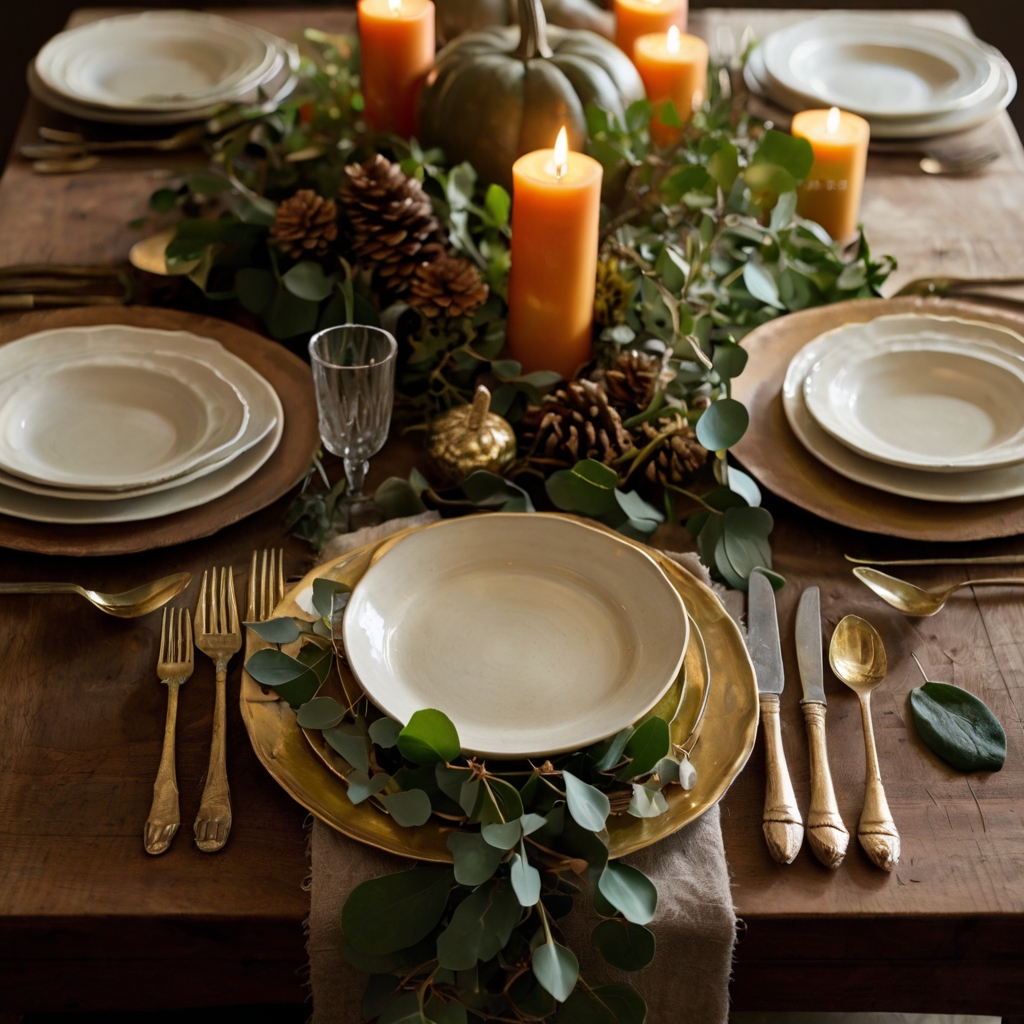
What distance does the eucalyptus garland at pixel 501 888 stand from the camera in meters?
0.55

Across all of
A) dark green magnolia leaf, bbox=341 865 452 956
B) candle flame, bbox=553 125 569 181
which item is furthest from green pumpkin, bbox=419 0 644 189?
dark green magnolia leaf, bbox=341 865 452 956

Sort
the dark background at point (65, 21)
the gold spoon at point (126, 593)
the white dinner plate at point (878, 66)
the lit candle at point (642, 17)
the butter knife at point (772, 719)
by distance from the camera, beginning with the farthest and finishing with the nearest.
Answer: the dark background at point (65, 21) → the white dinner plate at point (878, 66) → the lit candle at point (642, 17) → the gold spoon at point (126, 593) → the butter knife at point (772, 719)

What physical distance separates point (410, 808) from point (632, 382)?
438 mm

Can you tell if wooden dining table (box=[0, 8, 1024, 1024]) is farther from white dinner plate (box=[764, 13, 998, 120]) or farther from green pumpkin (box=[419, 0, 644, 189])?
white dinner plate (box=[764, 13, 998, 120])

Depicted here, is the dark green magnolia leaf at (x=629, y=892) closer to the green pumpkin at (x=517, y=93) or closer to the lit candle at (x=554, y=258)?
the lit candle at (x=554, y=258)

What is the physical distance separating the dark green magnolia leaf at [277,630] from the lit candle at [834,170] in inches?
31.1

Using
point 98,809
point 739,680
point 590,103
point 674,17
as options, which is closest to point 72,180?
point 590,103

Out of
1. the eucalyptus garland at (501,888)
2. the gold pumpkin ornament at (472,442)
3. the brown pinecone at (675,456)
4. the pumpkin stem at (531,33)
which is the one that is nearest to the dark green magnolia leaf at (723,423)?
the brown pinecone at (675,456)

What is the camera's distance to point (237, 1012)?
1044mm

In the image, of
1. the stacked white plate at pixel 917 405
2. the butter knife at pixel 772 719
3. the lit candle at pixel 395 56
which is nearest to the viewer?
the butter knife at pixel 772 719

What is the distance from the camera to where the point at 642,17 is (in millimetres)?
1337

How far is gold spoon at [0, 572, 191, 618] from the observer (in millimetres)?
764

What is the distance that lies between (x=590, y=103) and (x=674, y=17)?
35cm

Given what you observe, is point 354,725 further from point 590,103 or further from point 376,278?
point 590,103
